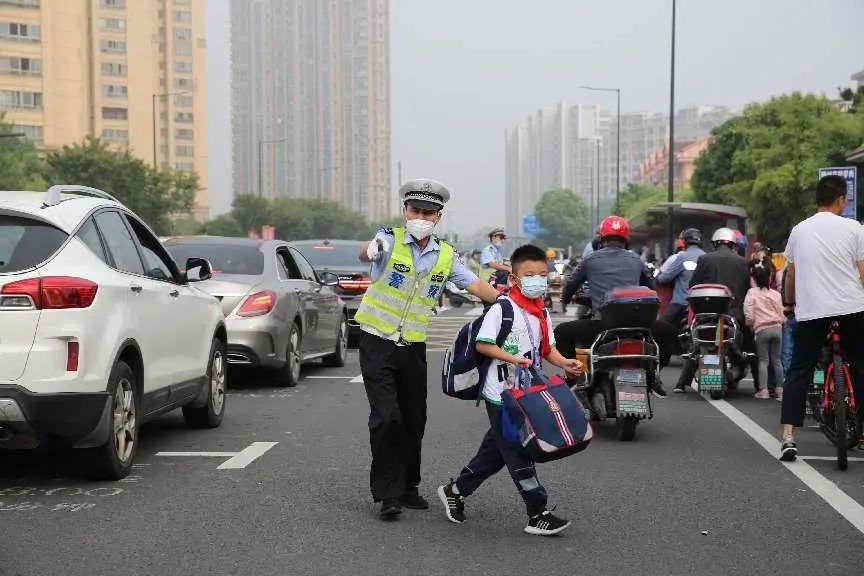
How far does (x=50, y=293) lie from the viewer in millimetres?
6961

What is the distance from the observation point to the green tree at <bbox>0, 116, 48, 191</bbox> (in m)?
69.0

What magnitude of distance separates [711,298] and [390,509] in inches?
264

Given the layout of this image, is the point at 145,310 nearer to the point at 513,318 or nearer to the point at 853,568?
the point at 513,318

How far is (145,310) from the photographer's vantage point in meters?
8.09

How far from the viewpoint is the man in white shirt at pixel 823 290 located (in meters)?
8.31

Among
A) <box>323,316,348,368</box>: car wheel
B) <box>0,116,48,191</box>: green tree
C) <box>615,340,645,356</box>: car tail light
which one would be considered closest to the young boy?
<box>615,340,645,356</box>: car tail light

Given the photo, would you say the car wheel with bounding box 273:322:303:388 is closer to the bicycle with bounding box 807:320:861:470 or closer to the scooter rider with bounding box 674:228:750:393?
the scooter rider with bounding box 674:228:750:393

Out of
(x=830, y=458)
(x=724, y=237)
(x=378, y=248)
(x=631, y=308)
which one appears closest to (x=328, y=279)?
(x=724, y=237)

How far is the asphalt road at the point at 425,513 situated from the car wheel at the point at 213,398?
0.37ft

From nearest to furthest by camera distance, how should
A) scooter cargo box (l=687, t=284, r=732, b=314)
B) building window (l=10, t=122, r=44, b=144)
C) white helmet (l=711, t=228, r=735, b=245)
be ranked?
scooter cargo box (l=687, t=284, r=732, b=314) < white helmet (l=711, t=228, r=735, b=245) < building window (l=10, t=122, r=44, b=144)

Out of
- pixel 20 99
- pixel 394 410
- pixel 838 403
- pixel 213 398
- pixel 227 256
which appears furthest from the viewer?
pixel 20 99

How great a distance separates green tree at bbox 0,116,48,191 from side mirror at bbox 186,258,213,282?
58486 mm

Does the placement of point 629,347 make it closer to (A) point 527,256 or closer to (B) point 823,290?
(B) point 823,290

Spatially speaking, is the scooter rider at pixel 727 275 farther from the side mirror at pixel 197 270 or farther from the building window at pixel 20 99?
the building window at pixel 20 99
